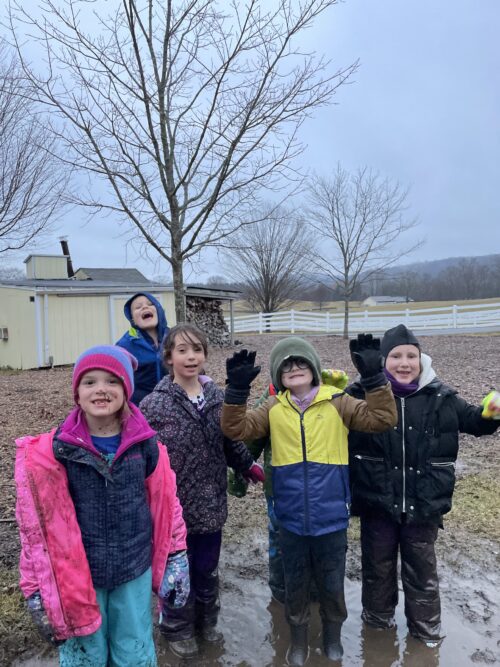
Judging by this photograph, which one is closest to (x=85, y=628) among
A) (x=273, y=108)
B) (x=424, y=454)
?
(x=424, y=454)

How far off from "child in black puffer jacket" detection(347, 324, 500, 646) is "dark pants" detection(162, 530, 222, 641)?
807 mm

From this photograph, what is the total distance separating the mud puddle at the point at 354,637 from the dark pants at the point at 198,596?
117 mm

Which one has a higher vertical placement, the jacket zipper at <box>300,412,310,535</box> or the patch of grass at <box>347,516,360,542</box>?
the jacket zipper at <box>300,412,310,535</box>

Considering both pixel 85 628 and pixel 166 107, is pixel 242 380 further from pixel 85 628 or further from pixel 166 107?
pixel 166 107

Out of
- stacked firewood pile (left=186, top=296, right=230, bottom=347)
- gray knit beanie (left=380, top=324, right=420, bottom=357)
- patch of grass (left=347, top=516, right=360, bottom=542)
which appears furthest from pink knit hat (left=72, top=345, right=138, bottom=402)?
stacked firewood pile (left=186, top=296, right=230, bottom=347)

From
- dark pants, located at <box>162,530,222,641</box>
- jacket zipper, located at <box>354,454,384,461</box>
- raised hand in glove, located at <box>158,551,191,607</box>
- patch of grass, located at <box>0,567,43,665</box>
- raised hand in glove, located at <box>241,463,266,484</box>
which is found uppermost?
jacket zipper, located at <box>354,454,384,461</box>

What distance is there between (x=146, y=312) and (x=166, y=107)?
335 centimetres

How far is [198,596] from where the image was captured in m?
2.83

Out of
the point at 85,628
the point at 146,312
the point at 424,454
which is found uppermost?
the point at 146,312

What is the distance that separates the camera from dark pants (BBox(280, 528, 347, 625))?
261 centimetres

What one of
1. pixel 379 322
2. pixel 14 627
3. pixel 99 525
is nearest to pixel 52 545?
pixel 99 525

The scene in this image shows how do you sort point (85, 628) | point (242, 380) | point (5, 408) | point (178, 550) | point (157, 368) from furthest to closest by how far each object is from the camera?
point (5, 408), point (157, 368), point (242, 380), point (178, 550), point (85, 628)

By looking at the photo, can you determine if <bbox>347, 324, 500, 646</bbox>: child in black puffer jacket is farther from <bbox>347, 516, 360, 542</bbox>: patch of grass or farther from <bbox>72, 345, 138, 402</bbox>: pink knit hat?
<bbox>72, 345, 138, 402</bbox>: pink knit hat

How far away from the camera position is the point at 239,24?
547 centimetres
